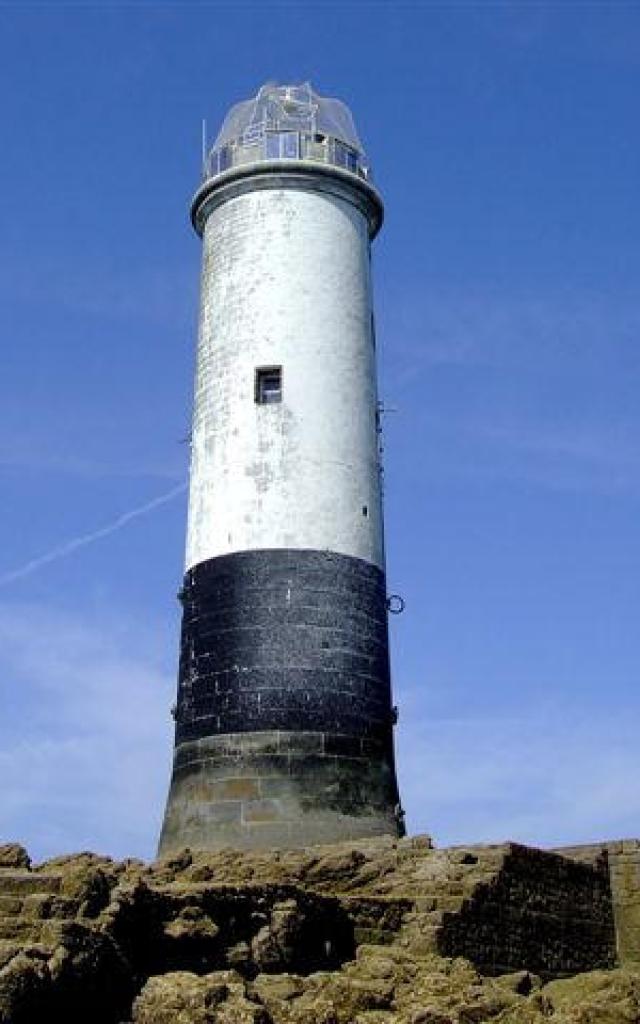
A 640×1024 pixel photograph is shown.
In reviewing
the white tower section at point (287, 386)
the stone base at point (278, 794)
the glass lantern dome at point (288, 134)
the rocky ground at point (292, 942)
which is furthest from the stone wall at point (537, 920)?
the glass lantern dome at point (288, 134)

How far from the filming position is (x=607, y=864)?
50.2 feet

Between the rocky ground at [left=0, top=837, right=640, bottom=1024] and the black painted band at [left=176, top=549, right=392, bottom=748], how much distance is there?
6.49 feet

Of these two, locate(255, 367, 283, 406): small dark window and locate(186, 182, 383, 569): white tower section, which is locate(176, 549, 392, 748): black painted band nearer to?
locate(186, 182, 383, 569): white tower section

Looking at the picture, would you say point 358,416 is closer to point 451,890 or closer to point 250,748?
point 250,748

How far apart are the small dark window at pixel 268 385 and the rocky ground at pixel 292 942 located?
587cm

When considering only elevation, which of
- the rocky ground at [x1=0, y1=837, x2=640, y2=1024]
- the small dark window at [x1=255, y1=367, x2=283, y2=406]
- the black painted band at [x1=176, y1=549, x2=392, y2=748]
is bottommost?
the rocky ground at [x1=0, y1=837, x2=640, y2=1024]

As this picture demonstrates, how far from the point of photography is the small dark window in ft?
53.6

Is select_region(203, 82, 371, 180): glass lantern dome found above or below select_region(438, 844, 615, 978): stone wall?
→ above

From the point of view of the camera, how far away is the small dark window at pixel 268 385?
16.3 m

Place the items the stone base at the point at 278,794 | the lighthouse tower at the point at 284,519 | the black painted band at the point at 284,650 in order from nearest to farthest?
1. the stone base at the point at 278,794
2. the lighthouse tower at the point at 284,519
3. the black painted band at the point at 284,650

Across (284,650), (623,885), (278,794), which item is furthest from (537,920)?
(284,650)

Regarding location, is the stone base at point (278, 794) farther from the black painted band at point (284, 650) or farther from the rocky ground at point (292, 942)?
the rocky ground at point (292, 942)

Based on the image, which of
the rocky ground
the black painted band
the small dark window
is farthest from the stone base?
the small dark window

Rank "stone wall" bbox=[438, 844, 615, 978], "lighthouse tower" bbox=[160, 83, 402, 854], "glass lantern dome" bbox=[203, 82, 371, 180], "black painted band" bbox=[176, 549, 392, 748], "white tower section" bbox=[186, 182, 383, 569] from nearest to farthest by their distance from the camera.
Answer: "stone wall" bbox=[438, 844, 615, 978] < "lighthouse tower" bbox=[160, 83, 402, 854] < "black painted band" bbox=[176, 549, 392, 748] < "white tower section" bbox=[186, 182, 383, 569] < "glass lantern dome" bbox=[203, 82, 371, 180]
